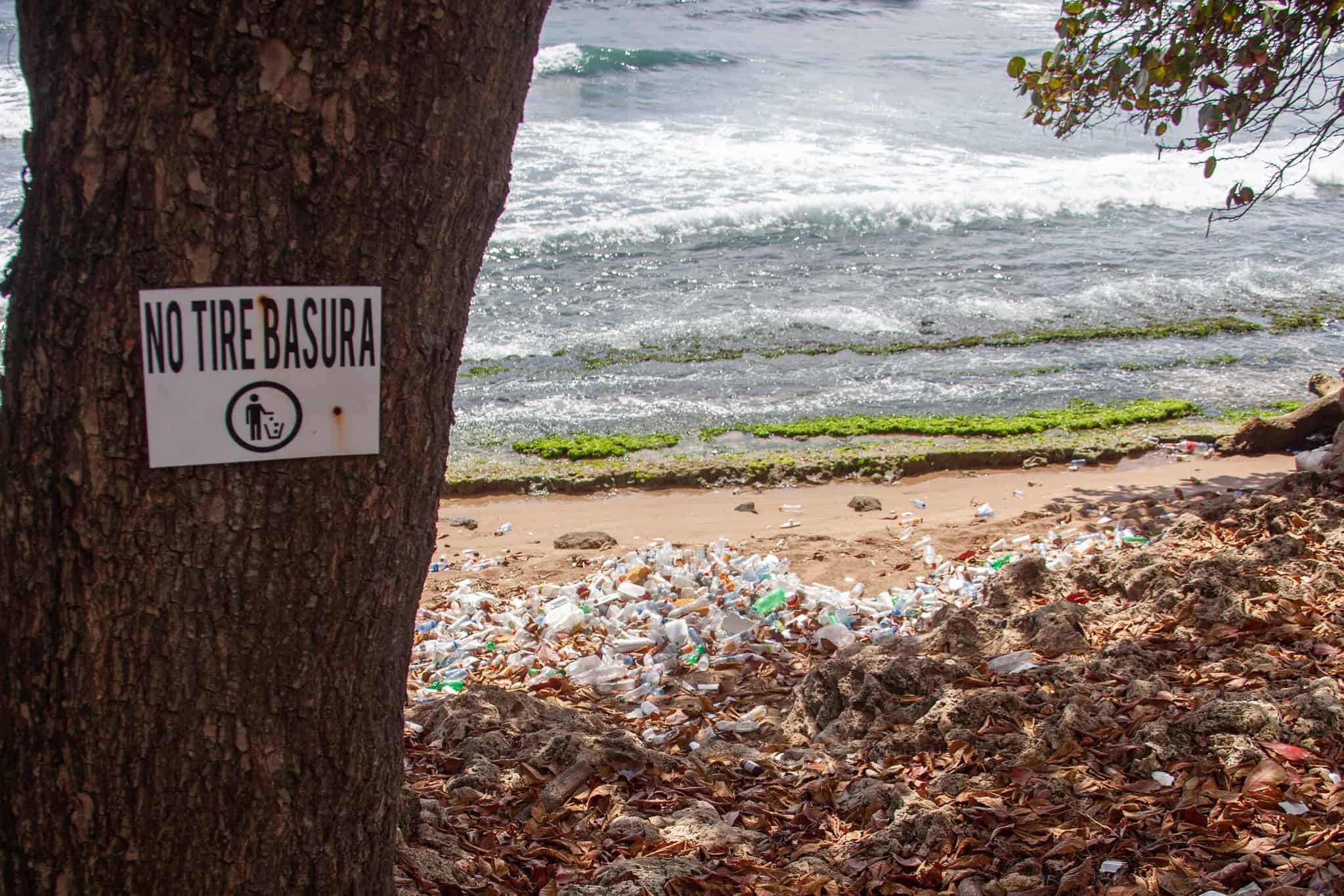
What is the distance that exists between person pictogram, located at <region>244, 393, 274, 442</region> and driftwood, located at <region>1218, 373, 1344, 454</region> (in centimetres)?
796

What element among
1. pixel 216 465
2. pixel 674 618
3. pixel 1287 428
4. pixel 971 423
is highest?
pixel 216 465

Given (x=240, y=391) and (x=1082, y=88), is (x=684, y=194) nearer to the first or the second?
(x=1082, y=88)

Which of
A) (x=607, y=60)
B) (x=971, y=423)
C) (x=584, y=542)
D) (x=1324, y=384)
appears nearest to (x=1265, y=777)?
(x=584, y=542)

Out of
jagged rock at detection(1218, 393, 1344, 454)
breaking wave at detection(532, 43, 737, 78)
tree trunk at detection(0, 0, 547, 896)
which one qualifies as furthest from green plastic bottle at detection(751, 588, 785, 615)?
breaking wave at detection(532, 43, 737, 78)

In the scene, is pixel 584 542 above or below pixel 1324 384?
below

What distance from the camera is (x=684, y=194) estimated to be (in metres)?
18.3

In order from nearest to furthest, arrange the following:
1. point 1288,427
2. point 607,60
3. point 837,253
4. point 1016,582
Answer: point 1016,582
point 1288,427
point 837,253
point 607,60

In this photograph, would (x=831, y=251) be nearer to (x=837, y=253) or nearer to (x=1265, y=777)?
(x=837, y=253)

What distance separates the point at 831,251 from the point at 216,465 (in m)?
14.6

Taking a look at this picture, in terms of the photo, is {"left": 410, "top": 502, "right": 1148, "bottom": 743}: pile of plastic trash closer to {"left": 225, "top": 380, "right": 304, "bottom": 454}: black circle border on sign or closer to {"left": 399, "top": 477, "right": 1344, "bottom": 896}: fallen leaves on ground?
{"left": 399, "top": 477, "right": 1344, "bottom": 896}: fallen leaves on ground

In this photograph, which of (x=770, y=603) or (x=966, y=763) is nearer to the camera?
(x=966, y=763)

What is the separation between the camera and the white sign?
5.65ft

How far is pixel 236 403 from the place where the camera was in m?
1.78

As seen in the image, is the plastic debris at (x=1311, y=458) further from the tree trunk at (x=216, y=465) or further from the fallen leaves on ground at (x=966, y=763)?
the tree trunk at (x=216, y=465)
